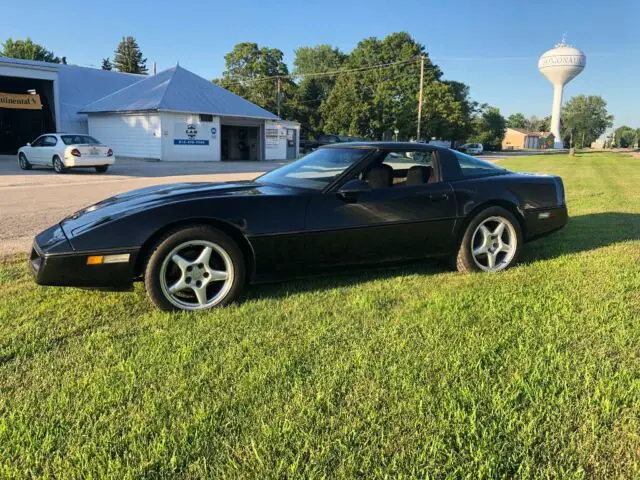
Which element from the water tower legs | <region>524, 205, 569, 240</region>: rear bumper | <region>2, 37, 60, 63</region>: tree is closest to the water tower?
the water tower legs

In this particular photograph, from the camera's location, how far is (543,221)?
502 centimetres

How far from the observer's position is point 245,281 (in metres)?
3.81

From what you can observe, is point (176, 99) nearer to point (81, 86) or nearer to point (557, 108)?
point (81, 86)

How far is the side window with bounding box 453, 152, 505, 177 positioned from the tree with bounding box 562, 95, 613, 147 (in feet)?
465

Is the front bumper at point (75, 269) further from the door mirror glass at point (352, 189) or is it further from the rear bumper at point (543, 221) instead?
the rear bumper at point (543, 221)

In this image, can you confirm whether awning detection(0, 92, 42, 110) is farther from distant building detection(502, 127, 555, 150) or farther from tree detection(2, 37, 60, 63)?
distant building detection(502, 127, 555, 150)

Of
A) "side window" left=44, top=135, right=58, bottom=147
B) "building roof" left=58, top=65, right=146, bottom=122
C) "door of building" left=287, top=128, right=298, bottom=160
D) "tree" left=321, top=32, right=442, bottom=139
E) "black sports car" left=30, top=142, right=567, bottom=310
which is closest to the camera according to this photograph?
"black sports car" left=30, top=142, right=567, bottom=310

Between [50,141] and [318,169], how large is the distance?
16787mm

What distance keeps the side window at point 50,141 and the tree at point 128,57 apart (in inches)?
2759

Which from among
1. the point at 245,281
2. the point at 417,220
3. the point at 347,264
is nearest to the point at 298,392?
the point at 245,281

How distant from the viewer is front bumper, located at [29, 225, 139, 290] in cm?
334

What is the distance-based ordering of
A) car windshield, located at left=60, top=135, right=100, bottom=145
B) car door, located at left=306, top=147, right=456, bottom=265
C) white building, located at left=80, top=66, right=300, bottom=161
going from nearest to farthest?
car door, located at left=306, top=147, right=456, bottom=265 → car windshield, located at left=60, top=135, right=100, bottom=145 → white building, located at left=80, top=66, right=300, bottom=161

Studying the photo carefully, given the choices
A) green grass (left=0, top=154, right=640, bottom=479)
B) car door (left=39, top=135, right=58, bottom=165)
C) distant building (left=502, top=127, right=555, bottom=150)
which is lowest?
green grass (left=0, top=154, right=640, bottom=479)

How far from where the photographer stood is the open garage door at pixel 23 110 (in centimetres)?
2753
